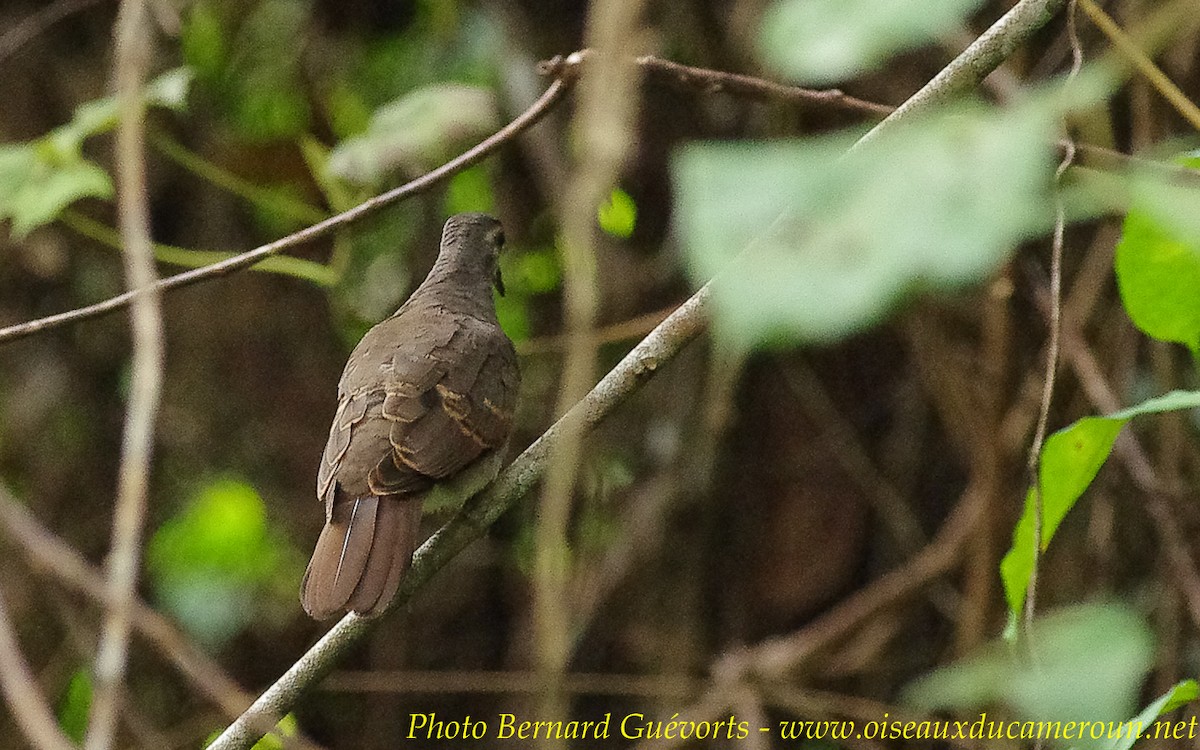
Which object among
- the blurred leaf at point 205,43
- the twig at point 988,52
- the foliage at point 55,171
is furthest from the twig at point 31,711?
the blurred leaf at point 205,43

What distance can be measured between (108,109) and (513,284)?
1.48 meters

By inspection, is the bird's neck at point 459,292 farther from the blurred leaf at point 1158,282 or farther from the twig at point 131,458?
the blurred leaf at point 1158,282

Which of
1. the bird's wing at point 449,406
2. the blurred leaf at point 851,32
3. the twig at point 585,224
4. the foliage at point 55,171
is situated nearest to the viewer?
the blurred leaf at point 851,32

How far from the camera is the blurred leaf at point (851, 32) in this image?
772 millimetres

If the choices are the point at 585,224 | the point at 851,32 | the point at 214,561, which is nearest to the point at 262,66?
the point at 214,561

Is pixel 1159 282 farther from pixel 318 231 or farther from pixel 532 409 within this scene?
pixel 532 409

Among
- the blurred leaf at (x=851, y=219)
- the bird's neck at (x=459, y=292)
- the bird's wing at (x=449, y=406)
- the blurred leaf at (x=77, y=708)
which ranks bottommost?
the blurred leaf at (x=77, y=708)

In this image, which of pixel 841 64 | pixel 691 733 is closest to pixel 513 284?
pixel 691 733

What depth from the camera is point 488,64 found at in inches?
172

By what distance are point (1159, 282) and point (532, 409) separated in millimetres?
2940

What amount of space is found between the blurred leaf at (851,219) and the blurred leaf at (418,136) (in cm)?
223

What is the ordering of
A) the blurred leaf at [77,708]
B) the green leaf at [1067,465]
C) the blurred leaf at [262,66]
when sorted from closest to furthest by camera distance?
the green leaf at [1067,465] → the blurred leaf at [77,708] → the blurred leaf at [262,66]

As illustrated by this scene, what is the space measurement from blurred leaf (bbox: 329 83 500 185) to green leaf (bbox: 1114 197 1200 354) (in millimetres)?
1558

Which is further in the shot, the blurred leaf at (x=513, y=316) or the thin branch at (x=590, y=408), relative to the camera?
the blurred leaf at (x=513, y=316)
